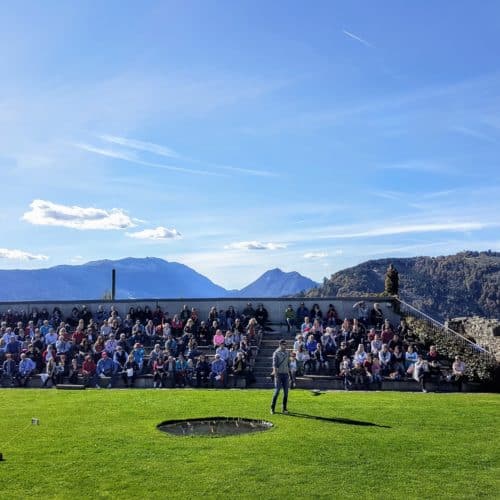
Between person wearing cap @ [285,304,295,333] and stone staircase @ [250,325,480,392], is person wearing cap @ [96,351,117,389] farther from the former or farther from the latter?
person wearing cap @ [285,304,295,333]

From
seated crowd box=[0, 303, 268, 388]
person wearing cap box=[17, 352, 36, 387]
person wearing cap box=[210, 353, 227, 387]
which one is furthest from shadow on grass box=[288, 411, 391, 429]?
person wearing cap box=[17, 352, 36, 387]

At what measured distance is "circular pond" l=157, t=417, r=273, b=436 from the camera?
13992 mm

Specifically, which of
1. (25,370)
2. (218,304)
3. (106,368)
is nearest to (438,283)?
(218,304)

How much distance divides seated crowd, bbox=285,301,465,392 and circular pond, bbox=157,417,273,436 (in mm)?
7692

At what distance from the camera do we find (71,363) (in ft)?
85.7

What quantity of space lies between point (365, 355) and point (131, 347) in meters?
10.5

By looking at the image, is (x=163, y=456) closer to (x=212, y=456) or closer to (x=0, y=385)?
(x=212, y=456)

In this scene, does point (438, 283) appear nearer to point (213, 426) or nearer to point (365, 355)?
point (365, 355)

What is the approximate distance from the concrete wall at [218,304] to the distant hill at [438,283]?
204 ft

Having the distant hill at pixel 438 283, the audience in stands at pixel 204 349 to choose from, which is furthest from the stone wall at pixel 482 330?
the distant hill at pixel 438 283

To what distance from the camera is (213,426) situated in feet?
48.3

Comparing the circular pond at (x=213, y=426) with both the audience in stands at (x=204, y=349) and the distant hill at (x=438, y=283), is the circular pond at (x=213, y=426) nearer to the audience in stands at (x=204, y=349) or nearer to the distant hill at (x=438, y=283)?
the audience in stands at (x=204, y=349)

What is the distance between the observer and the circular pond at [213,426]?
13992mm

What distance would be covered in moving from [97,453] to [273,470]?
3531 mm
